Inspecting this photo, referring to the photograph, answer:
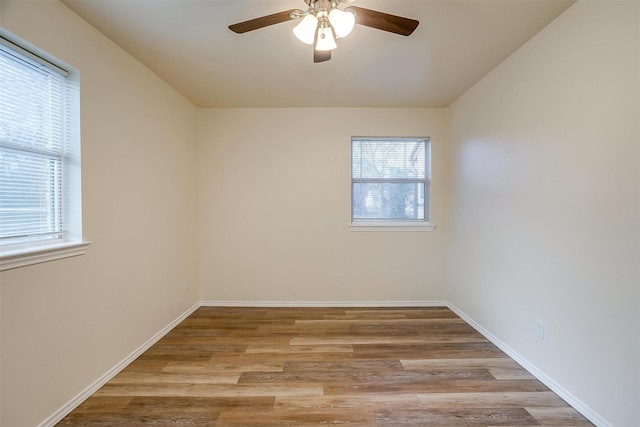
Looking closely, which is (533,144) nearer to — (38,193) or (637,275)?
(637,275)

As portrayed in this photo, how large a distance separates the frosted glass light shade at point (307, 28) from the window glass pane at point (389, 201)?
2.08m

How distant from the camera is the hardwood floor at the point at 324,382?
1.63 m

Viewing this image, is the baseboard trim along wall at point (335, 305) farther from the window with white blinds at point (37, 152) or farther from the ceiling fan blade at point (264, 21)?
the ceiling fan blade at point (264, 21)

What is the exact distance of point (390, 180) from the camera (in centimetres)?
345

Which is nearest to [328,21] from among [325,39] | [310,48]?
[325,39]

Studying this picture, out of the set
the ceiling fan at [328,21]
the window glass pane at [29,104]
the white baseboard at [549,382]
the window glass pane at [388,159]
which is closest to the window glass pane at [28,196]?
the window glass pane at [29,104]

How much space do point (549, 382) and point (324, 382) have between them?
1554mm

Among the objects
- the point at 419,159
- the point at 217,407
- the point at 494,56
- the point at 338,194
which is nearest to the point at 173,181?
the point at 338,194

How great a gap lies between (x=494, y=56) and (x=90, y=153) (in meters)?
3.13

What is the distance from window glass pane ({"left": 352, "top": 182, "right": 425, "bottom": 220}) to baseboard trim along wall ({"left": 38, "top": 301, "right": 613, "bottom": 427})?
1087 millimetres

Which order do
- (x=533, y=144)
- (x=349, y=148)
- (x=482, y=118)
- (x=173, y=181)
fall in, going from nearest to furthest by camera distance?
(x=533, y=144) → (x=482, y=118) → (x=173, y=181) → (x=349, y=148)

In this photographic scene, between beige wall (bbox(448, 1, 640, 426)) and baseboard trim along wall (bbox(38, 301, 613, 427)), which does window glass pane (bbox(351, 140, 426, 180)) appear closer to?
beige wall (bbox(448, 1, 640, 426))

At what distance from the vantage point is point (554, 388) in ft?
6.06

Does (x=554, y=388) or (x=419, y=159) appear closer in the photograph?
(x=554, y=388)
